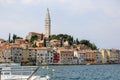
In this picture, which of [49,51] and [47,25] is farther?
[47,25]

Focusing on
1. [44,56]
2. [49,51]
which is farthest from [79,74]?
[44,56]

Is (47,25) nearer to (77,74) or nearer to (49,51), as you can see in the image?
(49,51)

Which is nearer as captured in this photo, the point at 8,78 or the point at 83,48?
the point at 8,78

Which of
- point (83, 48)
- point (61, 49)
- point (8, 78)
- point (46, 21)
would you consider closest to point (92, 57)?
point (83, 48)

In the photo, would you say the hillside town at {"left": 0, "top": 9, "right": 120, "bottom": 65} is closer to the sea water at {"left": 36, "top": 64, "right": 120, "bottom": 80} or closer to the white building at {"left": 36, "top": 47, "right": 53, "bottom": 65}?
the white building at {"left": 36, "top": 47, "right": 53, "bottom": 65}

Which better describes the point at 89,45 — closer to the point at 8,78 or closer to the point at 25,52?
the point at 25,52

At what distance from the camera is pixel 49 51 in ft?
492

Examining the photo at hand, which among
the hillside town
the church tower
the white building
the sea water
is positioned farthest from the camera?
the church tower

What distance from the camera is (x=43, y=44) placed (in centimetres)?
16125

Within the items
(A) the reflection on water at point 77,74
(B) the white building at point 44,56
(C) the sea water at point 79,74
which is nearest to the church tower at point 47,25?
(B) the white building at point 44,56

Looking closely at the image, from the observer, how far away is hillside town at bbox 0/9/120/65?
468 ft

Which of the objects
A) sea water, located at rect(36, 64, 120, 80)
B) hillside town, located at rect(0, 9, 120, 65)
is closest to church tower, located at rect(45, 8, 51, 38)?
hillside town, located at rect(0, 9, 120, 65)

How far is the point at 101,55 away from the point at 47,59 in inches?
1296

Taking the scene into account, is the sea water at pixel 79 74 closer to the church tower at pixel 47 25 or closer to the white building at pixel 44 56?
the white building at pixel 44 56
